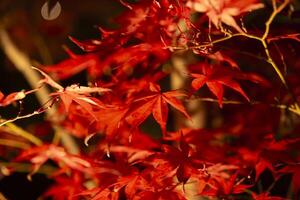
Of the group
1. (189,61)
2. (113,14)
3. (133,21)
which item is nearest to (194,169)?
(133,21)

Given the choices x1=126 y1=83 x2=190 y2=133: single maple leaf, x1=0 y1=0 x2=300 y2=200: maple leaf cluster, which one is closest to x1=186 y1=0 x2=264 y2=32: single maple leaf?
x1=0 y1=0 x2=300 y2=200: maple leaf cluster

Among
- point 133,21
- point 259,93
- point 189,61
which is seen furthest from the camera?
point 259,93

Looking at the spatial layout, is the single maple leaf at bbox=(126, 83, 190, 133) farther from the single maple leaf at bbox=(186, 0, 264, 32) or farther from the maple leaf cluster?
the single maple leaf at bbox=(186, 0, 264, 32)

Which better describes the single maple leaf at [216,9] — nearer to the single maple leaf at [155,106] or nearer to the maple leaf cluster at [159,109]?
the maple leaf cluster at [159,109]

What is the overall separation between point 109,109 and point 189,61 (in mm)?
834

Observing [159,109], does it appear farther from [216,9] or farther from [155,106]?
[216,9]

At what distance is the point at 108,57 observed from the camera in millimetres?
1736

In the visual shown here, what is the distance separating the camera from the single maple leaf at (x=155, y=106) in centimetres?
120

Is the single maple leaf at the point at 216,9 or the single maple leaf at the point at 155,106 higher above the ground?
the single maple leaf at the point at 216,9

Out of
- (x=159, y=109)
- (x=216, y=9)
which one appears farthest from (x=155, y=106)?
(x=216, y=9)

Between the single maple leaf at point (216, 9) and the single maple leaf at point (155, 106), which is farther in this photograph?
the single maple leaf at point (155, 106)

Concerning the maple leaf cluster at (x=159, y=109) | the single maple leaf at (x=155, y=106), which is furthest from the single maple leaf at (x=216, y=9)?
the single maple leaf at (x=155, y=106)

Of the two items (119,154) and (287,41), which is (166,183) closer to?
(119,154)

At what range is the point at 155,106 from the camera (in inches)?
48.3
